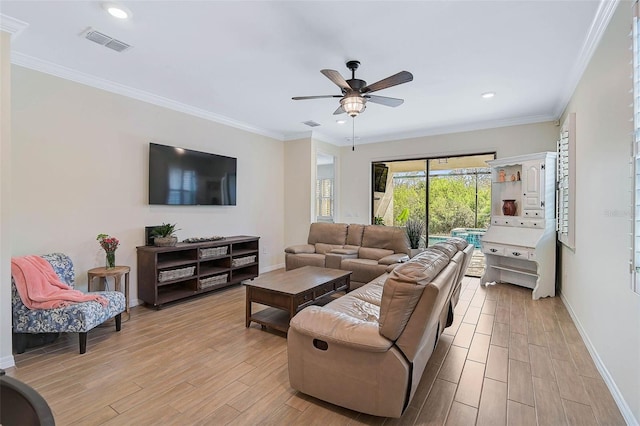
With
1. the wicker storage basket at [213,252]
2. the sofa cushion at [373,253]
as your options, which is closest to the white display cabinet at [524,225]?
the sofa cushion at [373,253]

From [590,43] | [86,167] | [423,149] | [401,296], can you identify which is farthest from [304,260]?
[590,43]

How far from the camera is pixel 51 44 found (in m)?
2.85

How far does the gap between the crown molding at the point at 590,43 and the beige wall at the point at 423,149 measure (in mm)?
1063

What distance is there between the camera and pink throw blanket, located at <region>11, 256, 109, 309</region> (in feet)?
8.59

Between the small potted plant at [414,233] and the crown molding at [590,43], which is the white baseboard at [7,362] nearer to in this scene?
the crown molding at [590,43]

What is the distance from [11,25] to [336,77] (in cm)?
268

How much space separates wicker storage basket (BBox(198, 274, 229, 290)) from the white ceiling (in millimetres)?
2537

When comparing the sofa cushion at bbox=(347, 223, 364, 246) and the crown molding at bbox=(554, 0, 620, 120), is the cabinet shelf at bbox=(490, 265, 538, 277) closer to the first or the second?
the sofa cushion at bbox=(347, 223, 364, 246)

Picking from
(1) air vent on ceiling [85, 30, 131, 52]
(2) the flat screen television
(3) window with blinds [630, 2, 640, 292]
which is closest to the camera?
(3) window with blinds [630, 2, 640, 292]

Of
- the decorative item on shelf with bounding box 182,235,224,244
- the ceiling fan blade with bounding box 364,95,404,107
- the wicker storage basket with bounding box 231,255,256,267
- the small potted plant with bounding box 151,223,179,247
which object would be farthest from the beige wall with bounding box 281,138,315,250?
the ceiling fan blade with bounding box 364,95,404,107

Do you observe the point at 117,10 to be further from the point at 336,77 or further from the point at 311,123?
the point at 311,123

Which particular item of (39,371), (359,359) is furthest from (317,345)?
(39,371)

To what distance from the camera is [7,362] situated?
7.97ft

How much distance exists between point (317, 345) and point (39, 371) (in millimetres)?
2271
